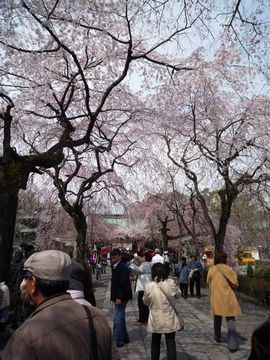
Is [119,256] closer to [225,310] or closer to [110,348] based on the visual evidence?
[225,310]

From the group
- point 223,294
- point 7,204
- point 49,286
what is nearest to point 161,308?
point 223,294

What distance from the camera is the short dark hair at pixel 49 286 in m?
1.99

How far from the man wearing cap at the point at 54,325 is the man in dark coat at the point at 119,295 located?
16.1 ft

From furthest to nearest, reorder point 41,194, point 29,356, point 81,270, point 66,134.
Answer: point 41,194 < point 66,134 < point 81,270 < point 29,356

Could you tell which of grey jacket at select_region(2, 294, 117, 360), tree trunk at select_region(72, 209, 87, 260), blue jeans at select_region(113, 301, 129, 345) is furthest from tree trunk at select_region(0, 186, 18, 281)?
tree trunk at select_region(72, 209, 87, 260)

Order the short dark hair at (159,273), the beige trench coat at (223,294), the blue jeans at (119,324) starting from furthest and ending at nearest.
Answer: the blue jeans at (119,324)
the beige trench coat at (223,294)
the short dark hair at (159,273)

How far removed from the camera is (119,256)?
276 inches

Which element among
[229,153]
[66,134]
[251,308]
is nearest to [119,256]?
[66,134]

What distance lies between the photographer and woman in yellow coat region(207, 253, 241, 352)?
6.40 m

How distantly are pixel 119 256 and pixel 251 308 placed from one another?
22.3 feet

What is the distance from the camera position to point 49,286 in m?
1.99

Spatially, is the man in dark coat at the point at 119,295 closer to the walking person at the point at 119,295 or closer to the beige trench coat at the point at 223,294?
the walking person at the point at 119,295

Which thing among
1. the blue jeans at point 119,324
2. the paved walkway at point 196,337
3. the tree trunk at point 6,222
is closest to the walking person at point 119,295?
the blue jeans at point 119,324

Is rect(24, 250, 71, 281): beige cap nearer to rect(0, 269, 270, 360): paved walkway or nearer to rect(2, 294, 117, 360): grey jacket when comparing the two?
rect(2, 294, 117, 360): grey jacket
